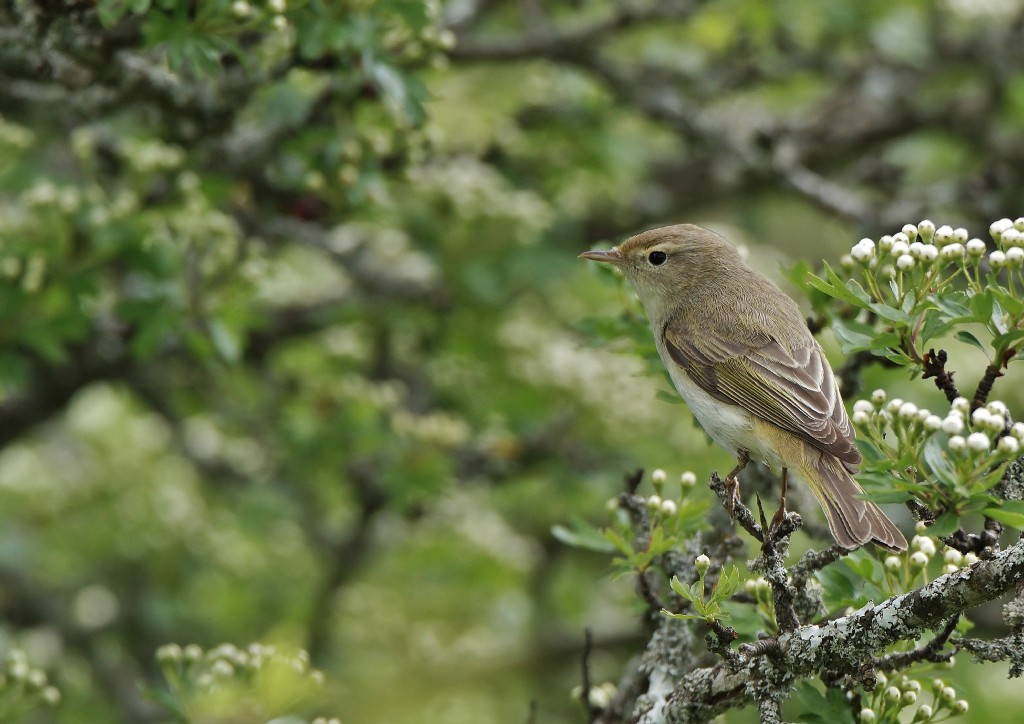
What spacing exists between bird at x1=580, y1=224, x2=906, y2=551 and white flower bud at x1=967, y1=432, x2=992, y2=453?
67 centimetres

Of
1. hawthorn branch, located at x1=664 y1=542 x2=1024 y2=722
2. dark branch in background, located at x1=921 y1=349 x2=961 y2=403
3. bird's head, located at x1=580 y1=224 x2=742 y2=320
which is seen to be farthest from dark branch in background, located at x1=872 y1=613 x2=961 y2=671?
bird's head, located at x1=580 y1=224 x2=742 y2=320

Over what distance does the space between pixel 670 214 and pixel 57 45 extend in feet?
17.5

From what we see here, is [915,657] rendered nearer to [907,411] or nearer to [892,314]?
[907,411]

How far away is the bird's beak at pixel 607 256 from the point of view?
5285 mm

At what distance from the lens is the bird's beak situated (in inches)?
208

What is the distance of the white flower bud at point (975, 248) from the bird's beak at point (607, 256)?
2008mm

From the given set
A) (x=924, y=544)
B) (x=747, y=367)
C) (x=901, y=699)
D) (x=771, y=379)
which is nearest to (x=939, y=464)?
(x=924, y=544)

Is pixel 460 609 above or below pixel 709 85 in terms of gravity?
below

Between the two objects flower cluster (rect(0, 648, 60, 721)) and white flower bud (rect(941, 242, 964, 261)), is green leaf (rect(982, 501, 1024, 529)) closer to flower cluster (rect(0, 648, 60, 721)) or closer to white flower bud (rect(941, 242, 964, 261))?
white flower bud (rect(941, 242, 964, 261))

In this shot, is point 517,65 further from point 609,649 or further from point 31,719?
point 31,719

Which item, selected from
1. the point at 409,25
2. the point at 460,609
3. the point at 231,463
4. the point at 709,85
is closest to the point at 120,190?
the point at 409,25

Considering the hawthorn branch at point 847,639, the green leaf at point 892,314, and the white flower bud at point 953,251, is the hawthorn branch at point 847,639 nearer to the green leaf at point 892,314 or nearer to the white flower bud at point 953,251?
the green leaf at point 892,314

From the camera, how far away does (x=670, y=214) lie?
9234 millimetres

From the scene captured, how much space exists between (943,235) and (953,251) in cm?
7
